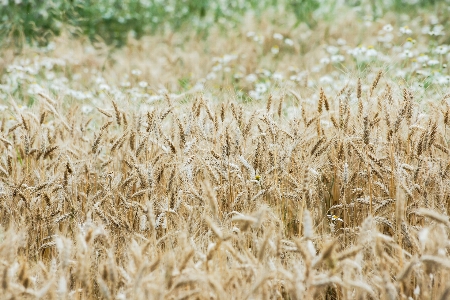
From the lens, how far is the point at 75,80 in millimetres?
5391

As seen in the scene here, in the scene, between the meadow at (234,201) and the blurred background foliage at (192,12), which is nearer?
the meadow at (234,201)

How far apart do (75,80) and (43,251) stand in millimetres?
3446

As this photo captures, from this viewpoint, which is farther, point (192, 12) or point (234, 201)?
point (192, 12)

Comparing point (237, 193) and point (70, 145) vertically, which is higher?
point (70, 145)

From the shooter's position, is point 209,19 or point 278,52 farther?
point 209,19

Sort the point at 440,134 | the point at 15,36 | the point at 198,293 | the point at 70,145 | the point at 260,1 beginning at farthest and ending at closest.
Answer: the point at 260,1
the point at 15,36
the point at 70,145
the point at 440,134
the point at 198,293

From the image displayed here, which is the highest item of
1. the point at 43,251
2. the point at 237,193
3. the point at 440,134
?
the point at 440,134

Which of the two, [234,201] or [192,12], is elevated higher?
[192,12]

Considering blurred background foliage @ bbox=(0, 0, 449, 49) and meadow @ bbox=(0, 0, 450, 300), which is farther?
blurred background foliage @ bbox=(0, 0, 449, 49)

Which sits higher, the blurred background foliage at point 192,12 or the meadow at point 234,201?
the blurred background foliage at point 192,12

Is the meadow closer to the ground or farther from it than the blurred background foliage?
closer to the ground

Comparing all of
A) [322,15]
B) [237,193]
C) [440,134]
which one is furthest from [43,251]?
[322,15]

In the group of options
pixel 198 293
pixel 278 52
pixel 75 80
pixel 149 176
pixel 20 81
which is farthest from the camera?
pixel 278 52

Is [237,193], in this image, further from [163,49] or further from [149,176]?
[163,49]
